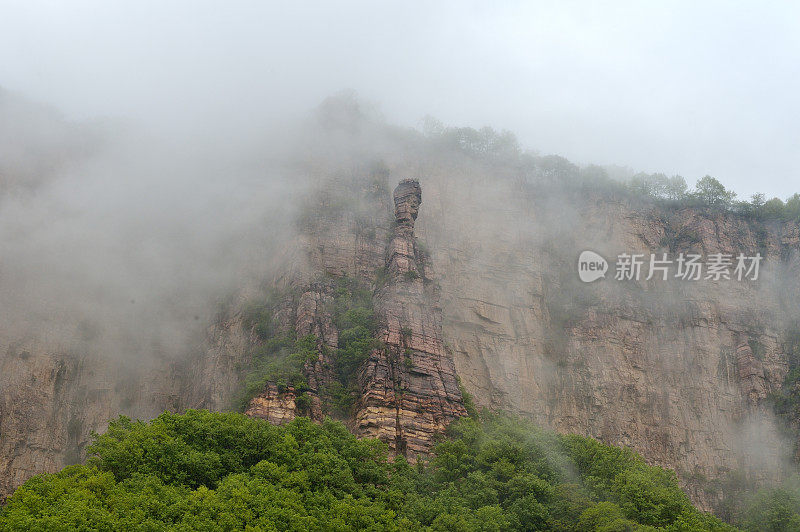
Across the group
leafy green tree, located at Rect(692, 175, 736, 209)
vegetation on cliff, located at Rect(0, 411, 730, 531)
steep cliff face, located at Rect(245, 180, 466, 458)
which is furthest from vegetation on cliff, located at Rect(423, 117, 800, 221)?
vegetation on cliff, located at Rect(0, 411, 730, 531)

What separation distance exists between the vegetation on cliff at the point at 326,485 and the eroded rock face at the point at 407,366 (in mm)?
3276

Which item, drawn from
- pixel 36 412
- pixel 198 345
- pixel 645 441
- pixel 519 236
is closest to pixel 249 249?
pixel 198 345

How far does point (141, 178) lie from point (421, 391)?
33.1 meters

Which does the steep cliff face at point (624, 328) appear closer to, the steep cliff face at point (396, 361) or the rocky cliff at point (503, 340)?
the rocky cliff at point (503, 340)

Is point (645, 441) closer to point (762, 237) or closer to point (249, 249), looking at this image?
point (762, 237)

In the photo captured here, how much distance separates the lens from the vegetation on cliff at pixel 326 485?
2780cm

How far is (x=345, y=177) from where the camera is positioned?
61.7 m

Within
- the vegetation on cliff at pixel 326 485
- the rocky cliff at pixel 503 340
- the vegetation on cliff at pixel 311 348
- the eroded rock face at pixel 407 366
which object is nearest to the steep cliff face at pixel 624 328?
the rocky cliff at pixel 503 340

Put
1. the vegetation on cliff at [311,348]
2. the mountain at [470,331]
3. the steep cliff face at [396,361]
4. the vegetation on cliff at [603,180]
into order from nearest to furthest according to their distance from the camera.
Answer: the steep cliff face at [396,361], the vegetation on cliff at [311,348], the mountain at [470,331], the vegetation on cliff at [603,180]

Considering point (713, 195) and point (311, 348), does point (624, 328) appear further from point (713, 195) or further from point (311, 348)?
point (311, 348)

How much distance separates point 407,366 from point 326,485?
13659 millimetres

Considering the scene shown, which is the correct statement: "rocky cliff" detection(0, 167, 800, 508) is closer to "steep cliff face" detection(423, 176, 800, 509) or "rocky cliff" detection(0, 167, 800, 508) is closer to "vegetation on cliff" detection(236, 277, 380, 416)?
"steep cliff face" detection(423, 176, 800, 509)

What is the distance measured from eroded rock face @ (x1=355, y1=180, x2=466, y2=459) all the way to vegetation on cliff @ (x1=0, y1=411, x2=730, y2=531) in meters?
3.28

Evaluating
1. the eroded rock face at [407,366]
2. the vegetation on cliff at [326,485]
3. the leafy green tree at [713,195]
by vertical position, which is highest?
the leafy green tree at [713,195]
